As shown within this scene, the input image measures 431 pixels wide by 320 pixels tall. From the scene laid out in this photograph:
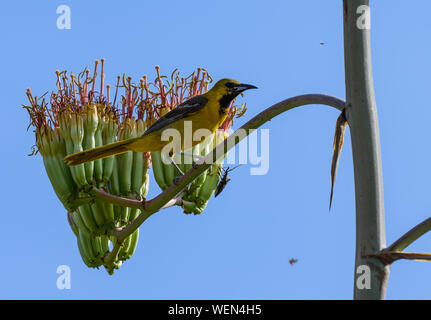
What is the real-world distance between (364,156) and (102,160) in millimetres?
4066

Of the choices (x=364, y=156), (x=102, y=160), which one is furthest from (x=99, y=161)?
(x=364, y=156)

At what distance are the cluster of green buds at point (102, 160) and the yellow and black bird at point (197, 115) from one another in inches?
7.6

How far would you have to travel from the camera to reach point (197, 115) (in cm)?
622

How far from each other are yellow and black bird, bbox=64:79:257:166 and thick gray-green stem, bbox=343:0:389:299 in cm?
360

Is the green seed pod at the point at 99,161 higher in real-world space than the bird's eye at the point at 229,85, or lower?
lower

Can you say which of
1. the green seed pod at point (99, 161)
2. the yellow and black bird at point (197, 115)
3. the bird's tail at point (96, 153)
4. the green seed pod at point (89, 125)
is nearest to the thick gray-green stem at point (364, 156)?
the bird's tail at point (96, 153)

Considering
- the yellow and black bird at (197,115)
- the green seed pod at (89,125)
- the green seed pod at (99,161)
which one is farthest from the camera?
the green seed pod at (89,125)

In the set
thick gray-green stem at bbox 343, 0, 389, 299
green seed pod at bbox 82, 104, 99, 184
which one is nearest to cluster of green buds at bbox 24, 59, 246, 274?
green seed pod at bbox 82, 104, 99, 184

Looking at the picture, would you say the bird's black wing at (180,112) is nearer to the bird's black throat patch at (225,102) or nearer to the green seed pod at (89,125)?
the bird's black throat patch at (225,102)

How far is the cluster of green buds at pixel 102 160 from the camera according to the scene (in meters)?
5.72

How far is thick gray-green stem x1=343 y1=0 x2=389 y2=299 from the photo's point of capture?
2.00 meters

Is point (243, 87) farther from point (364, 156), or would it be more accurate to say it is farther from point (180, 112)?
point (364, 156)

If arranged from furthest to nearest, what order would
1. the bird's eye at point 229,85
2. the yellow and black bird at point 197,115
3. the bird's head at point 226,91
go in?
the bird's eye at point 229,85 < the bird's head at point 226,91 < the yellow and black bird at point 197,115
